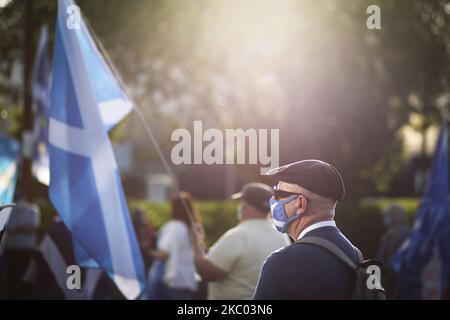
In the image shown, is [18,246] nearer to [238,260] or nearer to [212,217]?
[238,260]

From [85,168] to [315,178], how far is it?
8.21ft

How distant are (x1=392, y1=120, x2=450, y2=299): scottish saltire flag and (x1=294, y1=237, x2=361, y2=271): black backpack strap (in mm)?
5836

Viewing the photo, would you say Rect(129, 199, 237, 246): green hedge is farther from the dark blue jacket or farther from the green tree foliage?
the dark blue jacket

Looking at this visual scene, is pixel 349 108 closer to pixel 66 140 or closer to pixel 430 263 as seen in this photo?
pixel 430 263

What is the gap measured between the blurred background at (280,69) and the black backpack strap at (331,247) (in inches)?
463

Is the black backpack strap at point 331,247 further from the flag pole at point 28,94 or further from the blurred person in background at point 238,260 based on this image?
the flag pole at point 28,94

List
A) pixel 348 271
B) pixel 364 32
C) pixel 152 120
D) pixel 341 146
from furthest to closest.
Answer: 1. pixel 152 120
2. pixel 364 32
3. pixel 341 146
4. pixel 348 271

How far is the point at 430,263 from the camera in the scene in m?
9.20

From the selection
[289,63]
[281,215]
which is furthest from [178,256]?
[289,63]

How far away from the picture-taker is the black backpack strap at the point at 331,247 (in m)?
3.41

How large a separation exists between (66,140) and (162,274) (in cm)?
379

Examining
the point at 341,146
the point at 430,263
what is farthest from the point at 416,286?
the point at 341,146

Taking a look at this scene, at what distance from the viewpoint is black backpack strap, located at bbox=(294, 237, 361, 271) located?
3.41 m
